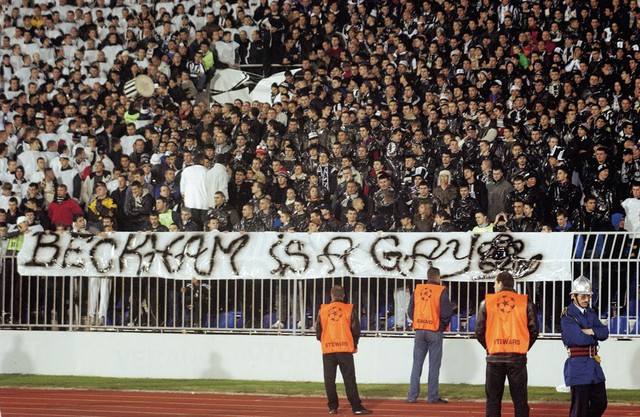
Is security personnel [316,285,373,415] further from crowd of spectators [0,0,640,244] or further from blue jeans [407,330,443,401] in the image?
crowd of spectators [0,0,640,244]

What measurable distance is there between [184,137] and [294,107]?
2268 mm

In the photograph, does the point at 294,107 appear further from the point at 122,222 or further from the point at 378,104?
the point at 122,222

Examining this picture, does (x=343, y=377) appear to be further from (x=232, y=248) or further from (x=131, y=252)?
(x=131, y=252)

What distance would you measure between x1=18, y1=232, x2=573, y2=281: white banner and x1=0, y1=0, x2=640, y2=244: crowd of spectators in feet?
1.28

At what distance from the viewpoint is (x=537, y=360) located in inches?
717

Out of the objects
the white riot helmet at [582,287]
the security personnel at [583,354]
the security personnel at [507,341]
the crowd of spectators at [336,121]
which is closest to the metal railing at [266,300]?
the crowd of spectators at [336,121]

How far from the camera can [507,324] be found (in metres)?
13.2

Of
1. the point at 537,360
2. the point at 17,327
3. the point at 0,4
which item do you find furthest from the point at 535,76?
the point at 0,4

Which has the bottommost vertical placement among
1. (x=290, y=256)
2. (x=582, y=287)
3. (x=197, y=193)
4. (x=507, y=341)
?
(x=507, y=341)

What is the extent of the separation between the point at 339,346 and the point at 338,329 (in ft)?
0.72

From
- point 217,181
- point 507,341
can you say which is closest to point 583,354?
point 507,341

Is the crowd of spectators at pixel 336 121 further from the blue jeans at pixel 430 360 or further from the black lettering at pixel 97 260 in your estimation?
the blue jeans at pixel 430 360

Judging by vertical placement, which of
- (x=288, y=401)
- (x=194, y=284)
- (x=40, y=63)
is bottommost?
(x=288, y=401)

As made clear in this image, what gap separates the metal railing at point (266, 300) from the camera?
18.1m
